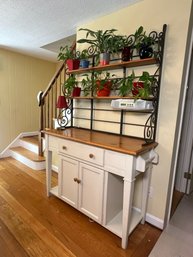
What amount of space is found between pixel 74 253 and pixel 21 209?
2.92 feet

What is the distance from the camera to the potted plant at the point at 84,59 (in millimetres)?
2029

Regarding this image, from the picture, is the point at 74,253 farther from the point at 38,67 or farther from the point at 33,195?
the point at 38,67

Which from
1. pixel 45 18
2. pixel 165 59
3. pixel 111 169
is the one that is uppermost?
pixel 45 18

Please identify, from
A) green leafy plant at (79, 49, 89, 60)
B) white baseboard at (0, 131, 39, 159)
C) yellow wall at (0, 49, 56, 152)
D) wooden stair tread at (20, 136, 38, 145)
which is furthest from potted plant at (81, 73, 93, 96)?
white baseboard at (0, 131, 39, 159)

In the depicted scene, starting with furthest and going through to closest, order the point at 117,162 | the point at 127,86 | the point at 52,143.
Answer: the point at 52,143 < the point at 127,86 < the point at 117,162

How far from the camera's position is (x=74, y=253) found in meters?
1.39

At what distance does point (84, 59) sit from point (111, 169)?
1419 millimetres

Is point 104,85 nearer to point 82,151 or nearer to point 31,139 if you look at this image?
point 82,151

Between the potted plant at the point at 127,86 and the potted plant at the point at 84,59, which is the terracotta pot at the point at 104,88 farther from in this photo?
the potted plant at the point at 84,59

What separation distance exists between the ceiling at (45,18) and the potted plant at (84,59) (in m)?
0.40

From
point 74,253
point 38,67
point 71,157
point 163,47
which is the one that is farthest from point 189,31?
point 38,67

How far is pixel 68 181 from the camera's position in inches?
73.9

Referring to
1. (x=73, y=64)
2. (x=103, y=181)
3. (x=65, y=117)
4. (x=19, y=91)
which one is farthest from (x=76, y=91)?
(x=19, y=91)

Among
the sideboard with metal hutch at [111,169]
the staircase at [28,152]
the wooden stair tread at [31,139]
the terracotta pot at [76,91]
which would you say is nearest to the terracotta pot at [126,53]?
the sideboard with metal hutch at [111,169]
